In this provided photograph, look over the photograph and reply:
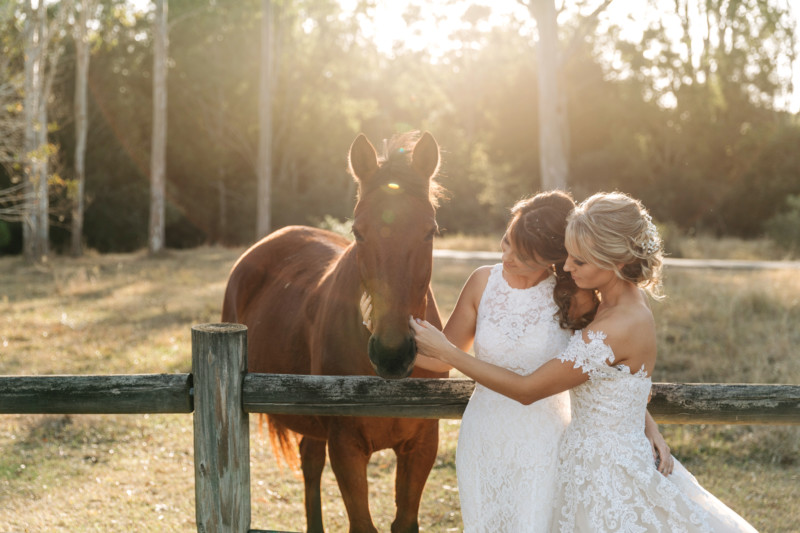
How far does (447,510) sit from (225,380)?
286cm

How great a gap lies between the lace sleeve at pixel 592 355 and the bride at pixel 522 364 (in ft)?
0.62

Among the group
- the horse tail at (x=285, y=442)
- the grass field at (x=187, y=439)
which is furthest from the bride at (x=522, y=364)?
the horse tail at (x=285, y=442)

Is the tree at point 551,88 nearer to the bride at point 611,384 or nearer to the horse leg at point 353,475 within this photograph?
the horse leg at point 353,475

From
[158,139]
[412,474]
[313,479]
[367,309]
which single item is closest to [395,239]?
[367,309]

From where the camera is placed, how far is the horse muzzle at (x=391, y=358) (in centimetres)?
226

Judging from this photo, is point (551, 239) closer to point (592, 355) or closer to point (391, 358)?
point (592, 355)

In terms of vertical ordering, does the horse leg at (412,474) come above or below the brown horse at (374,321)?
below

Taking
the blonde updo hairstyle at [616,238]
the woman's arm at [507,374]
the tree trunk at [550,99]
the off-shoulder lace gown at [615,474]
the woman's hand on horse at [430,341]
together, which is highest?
the tree trunk at [550,99]

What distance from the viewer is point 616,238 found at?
2215 millimetres

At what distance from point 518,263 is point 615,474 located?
0.82 metres

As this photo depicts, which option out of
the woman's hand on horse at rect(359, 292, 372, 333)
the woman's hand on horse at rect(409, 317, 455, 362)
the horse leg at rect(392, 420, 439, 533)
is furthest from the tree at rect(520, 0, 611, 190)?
the woman's hand on horse at rect(409, 317, 455, 362)

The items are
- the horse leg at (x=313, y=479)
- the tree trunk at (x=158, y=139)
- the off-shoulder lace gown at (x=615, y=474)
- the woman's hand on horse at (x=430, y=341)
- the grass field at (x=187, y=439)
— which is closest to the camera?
the off-shoulder lace gown at (x=615, y=474)

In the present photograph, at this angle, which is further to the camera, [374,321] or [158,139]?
[158,139]

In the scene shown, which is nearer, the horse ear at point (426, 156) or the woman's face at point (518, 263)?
the woman's face at point (518, 263)
